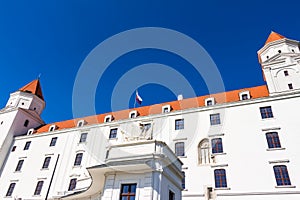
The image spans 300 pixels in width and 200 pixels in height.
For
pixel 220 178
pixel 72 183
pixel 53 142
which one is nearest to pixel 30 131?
pixel 53 142

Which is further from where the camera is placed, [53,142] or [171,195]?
[53,142]

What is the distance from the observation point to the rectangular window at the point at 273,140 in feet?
64.8

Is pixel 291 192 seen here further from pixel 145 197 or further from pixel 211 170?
pixel 145 197

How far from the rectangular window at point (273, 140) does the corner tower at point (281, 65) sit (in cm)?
455

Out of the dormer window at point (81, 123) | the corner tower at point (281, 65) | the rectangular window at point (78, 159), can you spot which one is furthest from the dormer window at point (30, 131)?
the corner tower at point (281, 65)

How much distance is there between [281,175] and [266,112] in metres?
5.99

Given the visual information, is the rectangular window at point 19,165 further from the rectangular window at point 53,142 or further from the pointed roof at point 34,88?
the pointed roof at point 34,88

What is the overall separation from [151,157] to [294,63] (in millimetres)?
20064

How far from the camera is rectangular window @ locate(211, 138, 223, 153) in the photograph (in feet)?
71.0

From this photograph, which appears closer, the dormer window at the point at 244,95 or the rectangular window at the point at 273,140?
the rectangular window at the point at 273,140

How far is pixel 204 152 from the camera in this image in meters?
22.2

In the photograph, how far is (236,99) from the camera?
987 inches

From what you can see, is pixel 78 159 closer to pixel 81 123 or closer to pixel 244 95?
pixel 81 123

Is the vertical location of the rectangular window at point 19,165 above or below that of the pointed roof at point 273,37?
below
